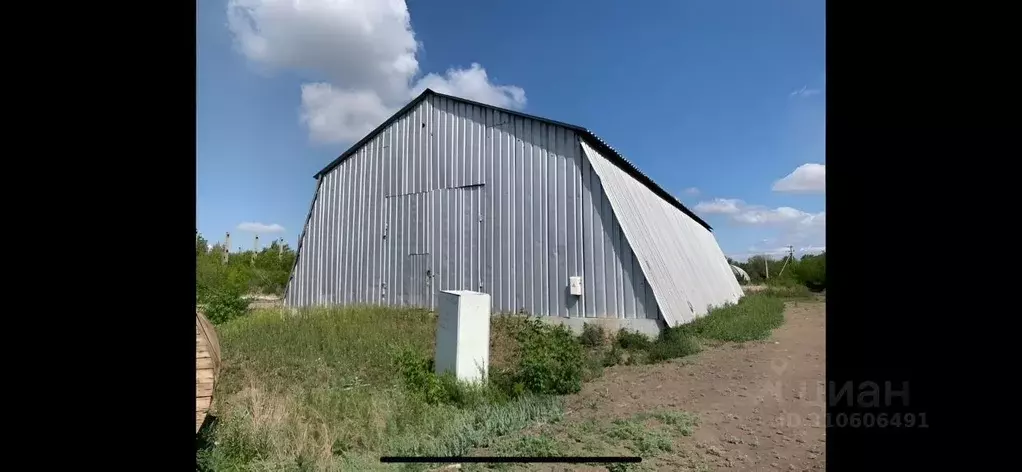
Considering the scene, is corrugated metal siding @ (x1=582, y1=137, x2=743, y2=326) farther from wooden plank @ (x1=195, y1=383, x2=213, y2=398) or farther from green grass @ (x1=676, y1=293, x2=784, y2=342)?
wooden plank @ (x1=195, y1=383, x2=213, y2=398)

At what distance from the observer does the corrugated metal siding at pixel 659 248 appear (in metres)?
8.07

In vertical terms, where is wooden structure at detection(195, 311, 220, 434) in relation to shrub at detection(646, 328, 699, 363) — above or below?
above

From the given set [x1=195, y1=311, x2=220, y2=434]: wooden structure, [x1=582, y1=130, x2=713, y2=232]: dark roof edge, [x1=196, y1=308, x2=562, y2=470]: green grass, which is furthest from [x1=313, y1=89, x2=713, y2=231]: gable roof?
[x1=195, y1=311, x2=220, y2=434]: wooden structure

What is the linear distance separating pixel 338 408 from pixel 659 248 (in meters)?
7.79

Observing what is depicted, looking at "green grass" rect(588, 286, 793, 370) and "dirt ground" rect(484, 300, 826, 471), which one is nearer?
"dirt ground" rect(484, 300, 826, 471)

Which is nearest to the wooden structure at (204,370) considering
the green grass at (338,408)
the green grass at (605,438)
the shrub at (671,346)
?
the green grass at (338,408)

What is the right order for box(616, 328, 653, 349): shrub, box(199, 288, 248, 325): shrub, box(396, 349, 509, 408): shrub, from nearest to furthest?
1. box(396, 349, 509, 408): shrub
2. box(616, 328, 653, 349): shrub
3. box(199, 288, 248, 325): shrub

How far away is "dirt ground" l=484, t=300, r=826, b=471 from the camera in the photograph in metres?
2.77

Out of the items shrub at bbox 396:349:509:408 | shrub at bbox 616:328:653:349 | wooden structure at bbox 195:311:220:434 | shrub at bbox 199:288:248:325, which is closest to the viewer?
wooden structure at bbox 195:311:220:434

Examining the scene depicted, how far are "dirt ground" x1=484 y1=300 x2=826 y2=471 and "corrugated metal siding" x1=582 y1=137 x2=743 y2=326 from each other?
1428mm

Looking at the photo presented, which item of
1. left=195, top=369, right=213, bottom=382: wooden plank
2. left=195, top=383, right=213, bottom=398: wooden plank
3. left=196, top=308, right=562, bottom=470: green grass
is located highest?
left=195, top=369, right=213, bottom=382: wooden plank

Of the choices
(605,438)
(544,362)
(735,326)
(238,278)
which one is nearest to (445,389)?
(544,362)
